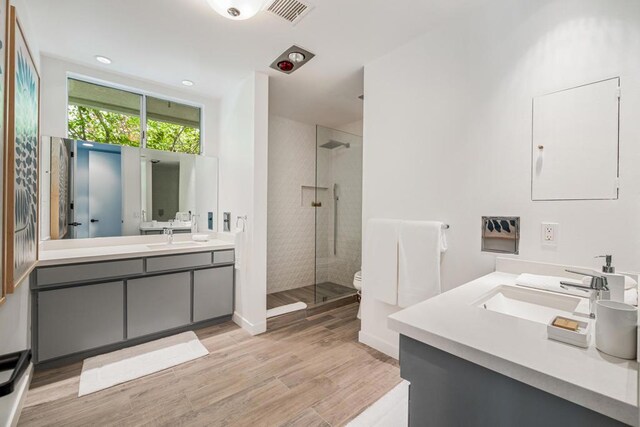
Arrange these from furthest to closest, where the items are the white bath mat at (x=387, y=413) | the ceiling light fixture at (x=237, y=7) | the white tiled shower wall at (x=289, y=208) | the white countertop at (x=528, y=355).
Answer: the white tiled shower wall at (x=289, y=208)
the ceiling light fixture at (x=237, y=7)
the white bath mat at (x=387, y=413)
the white countertop at (x=528, y=355)

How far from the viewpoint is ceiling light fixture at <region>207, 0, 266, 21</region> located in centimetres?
168

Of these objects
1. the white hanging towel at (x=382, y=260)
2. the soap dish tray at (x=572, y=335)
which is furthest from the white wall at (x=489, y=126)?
the soap dish tray at (x=572, y=335)

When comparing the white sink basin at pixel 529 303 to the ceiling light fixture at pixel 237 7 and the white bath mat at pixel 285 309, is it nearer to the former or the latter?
the ceiling light fixture at pixel 237 7

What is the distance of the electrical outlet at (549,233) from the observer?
4.87 ft

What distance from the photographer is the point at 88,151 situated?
105 inches

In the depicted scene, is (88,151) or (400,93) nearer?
(400,93)

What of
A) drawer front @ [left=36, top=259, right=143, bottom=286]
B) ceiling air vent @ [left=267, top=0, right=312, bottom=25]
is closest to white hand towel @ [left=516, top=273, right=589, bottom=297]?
ceiling air vent @ [left=267, top=0, right=312, bottom=25]

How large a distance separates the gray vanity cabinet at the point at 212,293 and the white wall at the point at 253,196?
0.10 metres

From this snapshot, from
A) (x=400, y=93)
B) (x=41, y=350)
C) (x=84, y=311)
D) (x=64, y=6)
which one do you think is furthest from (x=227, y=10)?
(x=41, y=350)

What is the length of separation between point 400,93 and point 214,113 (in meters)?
2.42

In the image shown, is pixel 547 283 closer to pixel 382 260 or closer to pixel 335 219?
pixel 382 260

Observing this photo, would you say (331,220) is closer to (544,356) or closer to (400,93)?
(400,93)

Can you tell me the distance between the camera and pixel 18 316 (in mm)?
1690

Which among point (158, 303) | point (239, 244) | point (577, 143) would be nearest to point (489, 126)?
point (577, 143)
